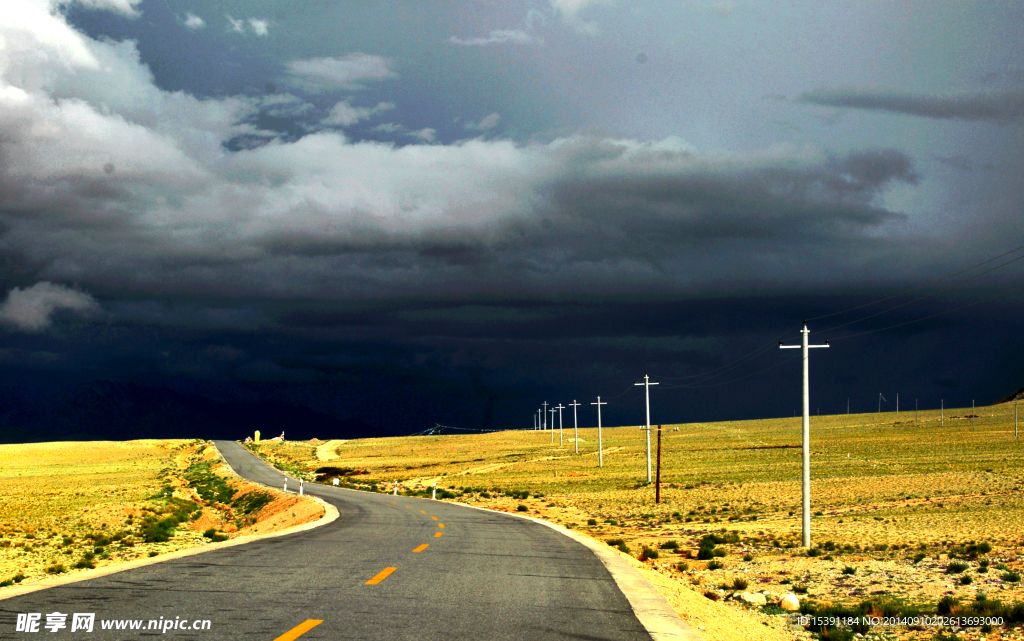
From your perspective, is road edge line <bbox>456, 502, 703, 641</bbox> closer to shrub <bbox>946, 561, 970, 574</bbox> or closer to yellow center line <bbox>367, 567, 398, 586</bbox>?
yellow center line <bbox>367, 567, 398, 586</bbox>

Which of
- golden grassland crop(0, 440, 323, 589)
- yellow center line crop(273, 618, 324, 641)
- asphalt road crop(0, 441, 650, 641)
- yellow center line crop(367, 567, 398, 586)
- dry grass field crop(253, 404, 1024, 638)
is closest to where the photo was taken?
yellow center line crop(273, 618, 324, 641)

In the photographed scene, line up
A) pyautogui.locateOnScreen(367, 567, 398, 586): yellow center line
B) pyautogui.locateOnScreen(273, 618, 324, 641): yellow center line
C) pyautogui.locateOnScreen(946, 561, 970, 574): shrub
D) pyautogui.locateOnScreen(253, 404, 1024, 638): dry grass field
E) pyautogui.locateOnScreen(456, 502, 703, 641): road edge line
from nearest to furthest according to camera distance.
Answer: pyautogui.locateOnScreen(273, 618, 324, 641): yellow center line → pyautogui.locateOnScreen(456, 502, 703, 641): road edge line → pyautogui.locateOnScreen(367, 567, 398, 586): yellow center line → pyautogui.locateOnScreen(253, 404, 1024, 638): dry grass field → pyautogui.locateOnScreen(946, 561, 970, 574): shrub

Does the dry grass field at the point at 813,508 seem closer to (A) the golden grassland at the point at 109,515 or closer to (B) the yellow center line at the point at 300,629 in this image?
(B) the yellow center line at the point at 300,629

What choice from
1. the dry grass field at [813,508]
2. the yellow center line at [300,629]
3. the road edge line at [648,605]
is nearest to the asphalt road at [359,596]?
the yellow center line at [300,629]

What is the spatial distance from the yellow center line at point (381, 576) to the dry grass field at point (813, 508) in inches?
289

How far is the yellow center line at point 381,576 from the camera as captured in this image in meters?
13.9

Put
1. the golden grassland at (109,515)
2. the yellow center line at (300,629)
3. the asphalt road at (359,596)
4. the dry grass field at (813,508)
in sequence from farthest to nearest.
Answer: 1. the golden grassland at (109,515)
2. the dry grass field at (813,508)
3. the asphalt road at (359,596)
4. the yellow center line at (300,629)

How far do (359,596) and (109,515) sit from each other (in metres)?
37.9

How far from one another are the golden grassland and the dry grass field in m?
15.4

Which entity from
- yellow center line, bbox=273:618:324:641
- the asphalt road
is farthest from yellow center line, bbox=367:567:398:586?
yellow center line, bbox=273:618:324:641

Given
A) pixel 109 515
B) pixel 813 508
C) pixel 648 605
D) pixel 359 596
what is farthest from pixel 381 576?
pixel 813 508

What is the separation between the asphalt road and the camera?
1016 centimetres

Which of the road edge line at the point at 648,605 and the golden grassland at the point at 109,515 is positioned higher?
the road edge line at the point at 648,605

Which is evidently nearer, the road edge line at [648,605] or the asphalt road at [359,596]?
the asphalt road at [359,596]
